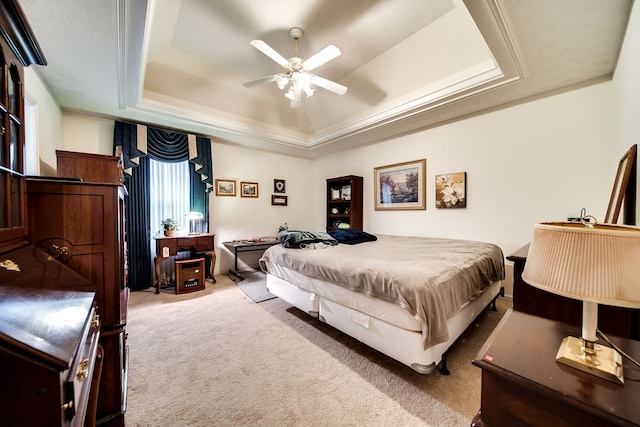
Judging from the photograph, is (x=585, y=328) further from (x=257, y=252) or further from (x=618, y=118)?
(x=257, y=252)

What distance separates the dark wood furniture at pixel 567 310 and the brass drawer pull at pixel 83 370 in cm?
211

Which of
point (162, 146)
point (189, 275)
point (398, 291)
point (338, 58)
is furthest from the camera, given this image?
point (162, 146)

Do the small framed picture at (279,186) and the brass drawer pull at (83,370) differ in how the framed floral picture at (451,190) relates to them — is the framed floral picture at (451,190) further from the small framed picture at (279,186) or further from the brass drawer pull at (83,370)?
the brass drawer pull at (83,370)

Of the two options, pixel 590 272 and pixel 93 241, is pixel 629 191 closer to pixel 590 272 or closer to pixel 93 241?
pixel 590 272

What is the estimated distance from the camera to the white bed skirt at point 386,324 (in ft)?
5.07

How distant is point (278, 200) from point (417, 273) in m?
4.05

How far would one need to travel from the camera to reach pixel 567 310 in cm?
181

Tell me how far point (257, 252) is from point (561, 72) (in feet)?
16.4

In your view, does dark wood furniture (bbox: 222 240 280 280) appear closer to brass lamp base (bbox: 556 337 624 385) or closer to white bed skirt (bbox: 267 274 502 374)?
white bed skirt (bbox: 267 274 502 374)

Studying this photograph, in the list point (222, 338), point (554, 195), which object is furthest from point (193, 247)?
point (554, 195)

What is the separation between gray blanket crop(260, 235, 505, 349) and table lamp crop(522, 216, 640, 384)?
703 millimetres

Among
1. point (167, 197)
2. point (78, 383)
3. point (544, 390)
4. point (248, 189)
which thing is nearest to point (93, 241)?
point (78, 383)

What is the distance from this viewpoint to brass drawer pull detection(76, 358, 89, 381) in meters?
0.70

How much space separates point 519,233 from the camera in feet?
9.84
